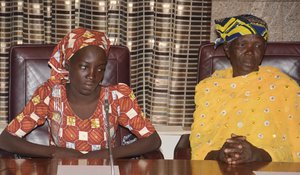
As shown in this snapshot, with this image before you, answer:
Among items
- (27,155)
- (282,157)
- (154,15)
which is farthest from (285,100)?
(27,155)

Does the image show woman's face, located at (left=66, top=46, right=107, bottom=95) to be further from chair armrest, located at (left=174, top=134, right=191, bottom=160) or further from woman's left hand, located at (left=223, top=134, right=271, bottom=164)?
woman's left hand, located at (left=223, top=134, right=271, bottom=164)

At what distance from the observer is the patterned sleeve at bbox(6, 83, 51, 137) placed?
111 inches

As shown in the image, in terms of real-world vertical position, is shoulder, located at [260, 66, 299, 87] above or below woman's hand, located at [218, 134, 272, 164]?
above

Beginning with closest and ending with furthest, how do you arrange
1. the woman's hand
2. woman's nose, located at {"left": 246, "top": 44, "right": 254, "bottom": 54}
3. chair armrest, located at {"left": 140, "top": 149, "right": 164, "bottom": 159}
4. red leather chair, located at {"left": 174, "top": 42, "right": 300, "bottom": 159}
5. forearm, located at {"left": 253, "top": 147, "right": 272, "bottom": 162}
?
the woman's hand, forearm, located at {"left": 253, "top": 147, "right": 272, "bottom": 162}, chair armrest, located at {"left": 140, "top": 149, "right": 164, "bottom": 159}, woman's nose, located at {"left": 246, "top": 44, "right": 254, "bottom": 54}, red leather chair, located at {"left": 174, "top": 42, "right": 300, "bottom": 159}

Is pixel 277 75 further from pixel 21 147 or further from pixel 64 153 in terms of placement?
pixel 21 147

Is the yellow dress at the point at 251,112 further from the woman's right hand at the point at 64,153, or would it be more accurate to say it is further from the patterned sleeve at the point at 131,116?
the woman's right hand at the point at 64,153

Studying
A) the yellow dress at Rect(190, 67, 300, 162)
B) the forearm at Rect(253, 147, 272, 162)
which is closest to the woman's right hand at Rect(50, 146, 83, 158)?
the yellow dress at Rect(190, 67, 300, 162)

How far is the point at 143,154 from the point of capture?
9.32ft

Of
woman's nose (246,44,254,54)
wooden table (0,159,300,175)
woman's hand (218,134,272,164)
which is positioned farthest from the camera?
woman's nose (246,44,254,54)

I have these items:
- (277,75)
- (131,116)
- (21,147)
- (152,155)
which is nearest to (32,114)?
(21,147)

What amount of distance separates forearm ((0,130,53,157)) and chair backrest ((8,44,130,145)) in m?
0.31

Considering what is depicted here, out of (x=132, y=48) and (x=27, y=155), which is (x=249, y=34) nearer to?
(x=132, y=48)

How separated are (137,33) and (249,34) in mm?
785

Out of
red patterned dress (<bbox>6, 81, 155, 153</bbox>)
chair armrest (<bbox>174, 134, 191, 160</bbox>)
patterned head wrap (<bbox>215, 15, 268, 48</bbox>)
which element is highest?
patterned head wrap (<bbox>215, 15, 268, 48</bbox>)
